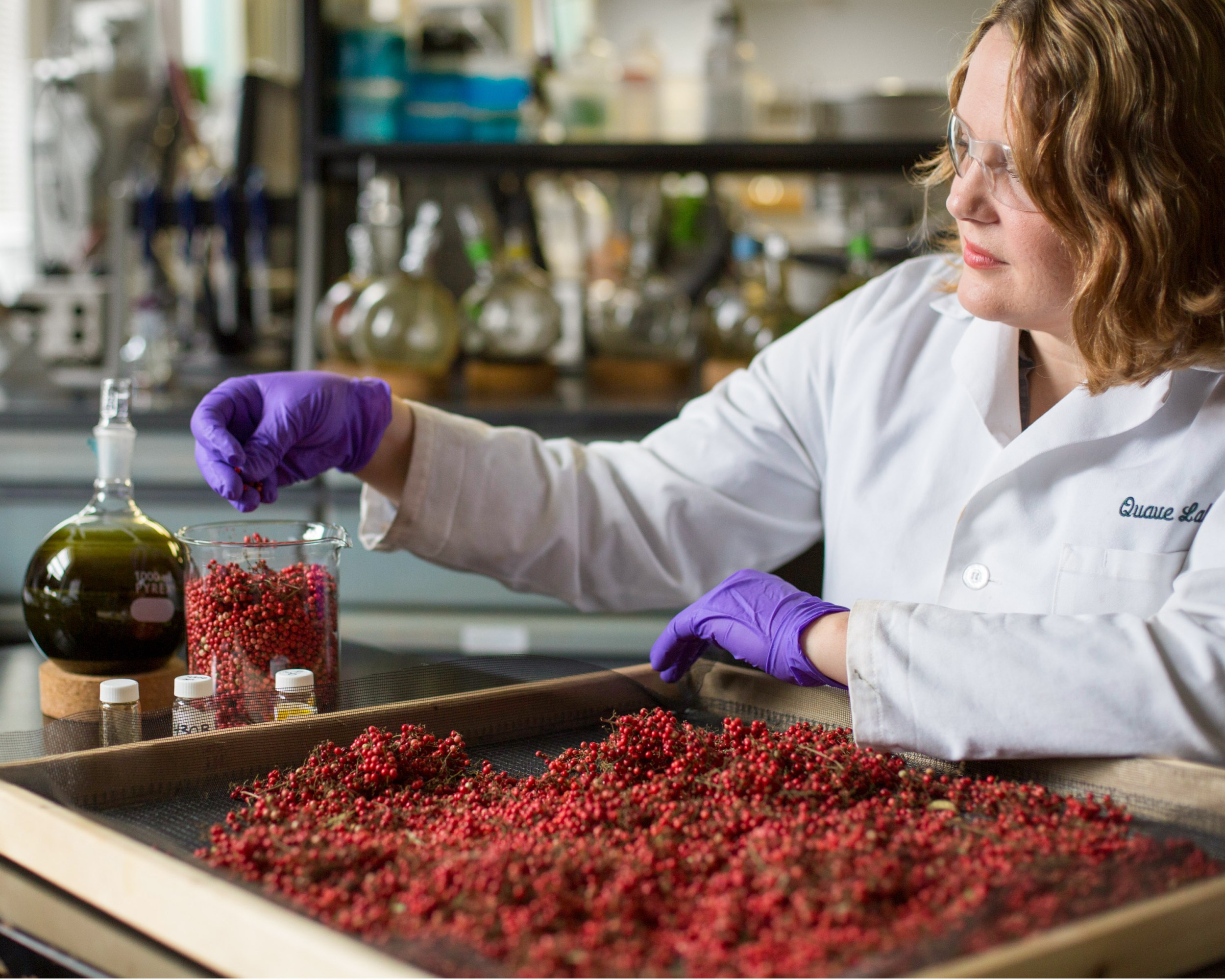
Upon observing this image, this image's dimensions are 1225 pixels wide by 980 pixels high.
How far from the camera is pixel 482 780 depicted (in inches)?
30.5

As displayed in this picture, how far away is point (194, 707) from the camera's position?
32.7 inches

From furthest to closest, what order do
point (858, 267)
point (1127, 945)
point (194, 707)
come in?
point (858, 267) < point (194, 707) < point (1127, 945)

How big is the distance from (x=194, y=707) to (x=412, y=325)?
1373mm

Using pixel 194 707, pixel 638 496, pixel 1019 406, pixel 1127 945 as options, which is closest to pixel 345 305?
pixel 638 496

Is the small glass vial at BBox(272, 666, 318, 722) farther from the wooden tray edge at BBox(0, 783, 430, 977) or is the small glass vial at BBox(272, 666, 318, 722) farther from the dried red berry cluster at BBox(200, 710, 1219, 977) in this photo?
the wooden tray edge at BBox(0, 783, 430, 977)

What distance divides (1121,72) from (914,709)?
511mm

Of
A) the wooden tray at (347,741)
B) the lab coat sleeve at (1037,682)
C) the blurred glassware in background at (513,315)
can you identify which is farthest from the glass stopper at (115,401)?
the blurred glassware in background at (513,315)

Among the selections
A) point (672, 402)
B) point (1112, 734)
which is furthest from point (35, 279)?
point (1112, 734)

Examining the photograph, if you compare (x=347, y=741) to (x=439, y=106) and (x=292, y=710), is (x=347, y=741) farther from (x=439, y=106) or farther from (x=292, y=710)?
(x=439, y=106)

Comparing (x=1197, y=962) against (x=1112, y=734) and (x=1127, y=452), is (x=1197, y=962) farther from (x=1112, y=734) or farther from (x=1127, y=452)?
(x=1127, y=452)

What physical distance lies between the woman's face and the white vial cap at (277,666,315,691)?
0.61m

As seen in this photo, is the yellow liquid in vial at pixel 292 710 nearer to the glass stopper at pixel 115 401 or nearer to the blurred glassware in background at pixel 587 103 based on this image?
the glass stopper at pixel 115 401

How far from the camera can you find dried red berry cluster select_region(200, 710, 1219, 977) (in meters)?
0.53

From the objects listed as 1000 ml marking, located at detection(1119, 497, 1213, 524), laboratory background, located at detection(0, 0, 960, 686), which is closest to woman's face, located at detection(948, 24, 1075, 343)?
1000 ml marking, located at detection(1119, 497, 1213, 524)
